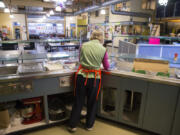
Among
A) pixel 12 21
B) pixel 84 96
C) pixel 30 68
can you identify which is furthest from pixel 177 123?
pixel 12 21

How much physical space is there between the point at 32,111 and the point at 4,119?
0.34 metres

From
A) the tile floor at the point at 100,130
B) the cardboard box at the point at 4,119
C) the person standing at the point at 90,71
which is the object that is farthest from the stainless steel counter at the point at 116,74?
the tile floor at the point at 100,130

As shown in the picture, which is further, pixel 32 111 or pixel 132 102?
pixel 132 102

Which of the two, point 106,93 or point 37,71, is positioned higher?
point 37,71

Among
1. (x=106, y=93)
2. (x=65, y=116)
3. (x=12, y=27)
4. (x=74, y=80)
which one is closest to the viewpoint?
(x=74, y=80)

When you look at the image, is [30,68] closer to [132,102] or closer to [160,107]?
[132,102]

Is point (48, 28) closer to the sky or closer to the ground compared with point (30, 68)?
closer to the sky

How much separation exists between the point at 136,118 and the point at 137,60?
34.4 inches

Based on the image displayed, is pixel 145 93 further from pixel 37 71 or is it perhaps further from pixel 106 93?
pixel 37 71

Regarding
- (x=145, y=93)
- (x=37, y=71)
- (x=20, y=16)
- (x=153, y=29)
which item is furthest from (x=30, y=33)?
(x=145, y=93)

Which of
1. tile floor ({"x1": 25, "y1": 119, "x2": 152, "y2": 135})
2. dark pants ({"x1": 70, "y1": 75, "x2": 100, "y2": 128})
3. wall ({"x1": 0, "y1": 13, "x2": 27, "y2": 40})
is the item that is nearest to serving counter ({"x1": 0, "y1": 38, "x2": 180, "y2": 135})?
tile floor ({"x1": 25, "y1": 119, "x2": 152, "y2": 135})

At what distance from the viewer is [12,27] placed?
1002cm

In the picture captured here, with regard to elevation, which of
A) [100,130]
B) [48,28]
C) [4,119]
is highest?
[48,28]

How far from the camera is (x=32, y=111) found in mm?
1992
